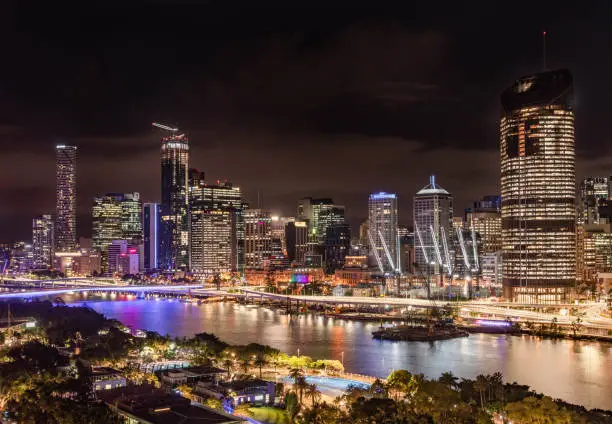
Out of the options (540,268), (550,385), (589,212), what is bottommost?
(550,385)

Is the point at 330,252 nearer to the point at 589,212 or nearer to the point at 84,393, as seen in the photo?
the point at 589,212

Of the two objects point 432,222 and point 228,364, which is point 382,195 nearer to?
point 432,222

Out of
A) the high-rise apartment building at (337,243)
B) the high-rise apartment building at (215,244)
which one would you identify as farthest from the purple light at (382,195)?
the high-rise apartment building at (215,244)

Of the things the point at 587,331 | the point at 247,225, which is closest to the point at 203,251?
the point at 247,225

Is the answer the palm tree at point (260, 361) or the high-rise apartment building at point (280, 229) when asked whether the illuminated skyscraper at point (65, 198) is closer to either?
the high-rise apartment building at point (280, 229)

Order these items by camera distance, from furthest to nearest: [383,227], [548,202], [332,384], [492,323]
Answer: [383,227] < [548,202] < [492,323] < [332,384]

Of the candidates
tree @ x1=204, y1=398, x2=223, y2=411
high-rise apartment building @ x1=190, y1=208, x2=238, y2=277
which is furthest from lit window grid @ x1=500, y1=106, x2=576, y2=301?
high-rise apartment building @ x1=190, y1=208, x2=238, y2=277

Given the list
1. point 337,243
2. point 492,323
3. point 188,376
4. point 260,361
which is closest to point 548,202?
point 492,323
